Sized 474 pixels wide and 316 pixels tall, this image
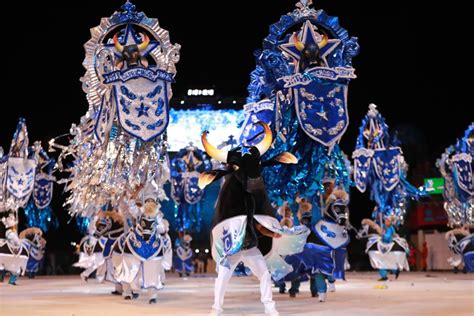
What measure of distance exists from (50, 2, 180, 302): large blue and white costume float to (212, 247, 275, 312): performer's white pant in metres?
2.95

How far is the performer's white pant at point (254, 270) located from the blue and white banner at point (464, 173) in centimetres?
1413

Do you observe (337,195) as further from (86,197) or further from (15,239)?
(15,239)

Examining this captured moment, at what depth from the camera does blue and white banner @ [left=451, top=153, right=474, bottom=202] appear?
68.2 feet

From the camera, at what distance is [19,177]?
65.5 feet

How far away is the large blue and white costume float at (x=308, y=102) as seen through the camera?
1125 centimetres

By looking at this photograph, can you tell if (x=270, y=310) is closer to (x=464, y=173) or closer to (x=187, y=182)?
(x=464, y=173)

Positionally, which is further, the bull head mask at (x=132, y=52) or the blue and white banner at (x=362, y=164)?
the blue and white banner at (x=362, y=164)

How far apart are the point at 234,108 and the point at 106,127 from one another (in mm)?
26871

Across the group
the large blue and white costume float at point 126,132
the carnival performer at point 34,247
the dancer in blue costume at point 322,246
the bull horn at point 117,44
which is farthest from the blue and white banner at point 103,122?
the carnival performer at point 34,247

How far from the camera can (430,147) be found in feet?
111

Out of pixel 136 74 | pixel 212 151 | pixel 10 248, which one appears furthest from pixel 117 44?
pixel 10 248

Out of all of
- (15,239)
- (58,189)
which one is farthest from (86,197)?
(58,189)

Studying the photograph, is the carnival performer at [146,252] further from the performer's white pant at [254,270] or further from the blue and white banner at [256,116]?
the performer's white pant at [254,270]

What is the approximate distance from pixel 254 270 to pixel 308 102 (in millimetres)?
3848
